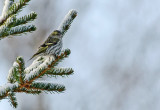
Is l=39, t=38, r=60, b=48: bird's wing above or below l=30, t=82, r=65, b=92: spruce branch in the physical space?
above

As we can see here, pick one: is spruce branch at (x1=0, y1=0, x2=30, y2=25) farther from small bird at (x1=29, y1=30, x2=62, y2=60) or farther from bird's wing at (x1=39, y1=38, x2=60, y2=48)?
bird's wing at (x1=39, y1=38, x2=60, y2=48)

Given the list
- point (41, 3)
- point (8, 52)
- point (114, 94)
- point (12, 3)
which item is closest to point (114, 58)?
point (114, 94)

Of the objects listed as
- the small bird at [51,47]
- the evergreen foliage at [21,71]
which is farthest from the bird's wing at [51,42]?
the evergreen foliage at [21,71]

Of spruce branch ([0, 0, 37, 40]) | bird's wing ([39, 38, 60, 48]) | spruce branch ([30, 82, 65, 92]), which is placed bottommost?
spruce branch ([30, 82, 65, 92])

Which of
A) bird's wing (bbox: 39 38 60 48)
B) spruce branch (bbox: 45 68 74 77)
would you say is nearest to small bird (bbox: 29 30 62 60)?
bird's wing (bbox: 39 38 60 48)

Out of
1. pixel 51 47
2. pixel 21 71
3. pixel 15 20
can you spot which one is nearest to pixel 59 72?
pixel 21 71

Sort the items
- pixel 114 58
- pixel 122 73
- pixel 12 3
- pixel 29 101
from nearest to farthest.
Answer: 1. pixel 12 3
2. pixel 29 101
3. pixel 122 73
4. pixel 114 58

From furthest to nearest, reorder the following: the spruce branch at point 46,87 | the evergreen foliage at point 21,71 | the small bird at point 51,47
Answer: the small bird at point 51,47, the spruce branch at point 46,87, the evergreen foliage at point 21,71

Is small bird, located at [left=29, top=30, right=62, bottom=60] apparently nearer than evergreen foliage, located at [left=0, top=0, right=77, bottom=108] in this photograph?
No

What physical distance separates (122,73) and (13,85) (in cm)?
877

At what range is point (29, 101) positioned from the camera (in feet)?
27.3

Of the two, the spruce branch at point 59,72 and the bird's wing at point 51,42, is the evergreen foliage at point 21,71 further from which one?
the bird's wing at point 51,42

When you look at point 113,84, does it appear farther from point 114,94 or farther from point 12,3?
point 12,3

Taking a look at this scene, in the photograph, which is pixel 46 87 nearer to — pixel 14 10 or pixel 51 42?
pixel 14 10
